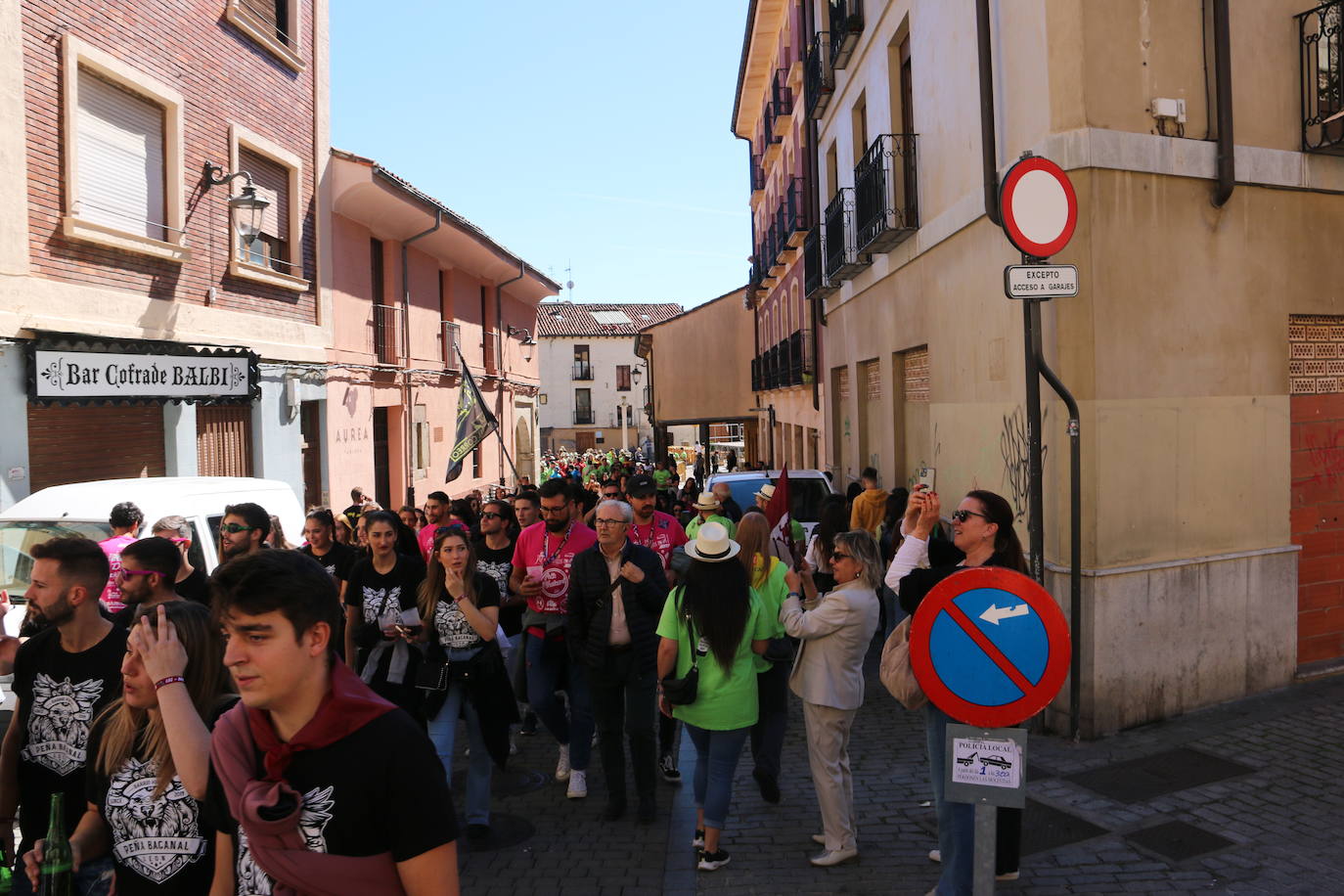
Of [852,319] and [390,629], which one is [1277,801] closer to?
[390,629]

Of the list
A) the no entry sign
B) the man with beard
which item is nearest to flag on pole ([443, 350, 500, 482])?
the man with beard

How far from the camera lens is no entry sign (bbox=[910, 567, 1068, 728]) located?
3197mm

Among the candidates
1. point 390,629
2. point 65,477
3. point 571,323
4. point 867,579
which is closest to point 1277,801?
point 867,579

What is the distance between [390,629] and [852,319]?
1026 cm

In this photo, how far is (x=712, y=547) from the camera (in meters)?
4.99

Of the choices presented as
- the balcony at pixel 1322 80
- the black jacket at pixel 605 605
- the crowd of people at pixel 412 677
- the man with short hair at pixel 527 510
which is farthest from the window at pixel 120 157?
the balcony at pixel 1322 80

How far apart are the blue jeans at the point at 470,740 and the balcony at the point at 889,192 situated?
695cm

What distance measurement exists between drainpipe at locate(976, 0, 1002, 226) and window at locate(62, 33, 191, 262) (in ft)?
28.2

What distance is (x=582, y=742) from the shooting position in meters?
6.24

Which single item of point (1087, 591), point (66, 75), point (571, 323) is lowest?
point (1087, 591)

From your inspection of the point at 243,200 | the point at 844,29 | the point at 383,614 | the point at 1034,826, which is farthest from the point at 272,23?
the point at 1034,826

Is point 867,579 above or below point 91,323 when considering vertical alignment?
below

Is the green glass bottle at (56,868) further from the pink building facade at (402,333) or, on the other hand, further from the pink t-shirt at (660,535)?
the pink building facade at (402,333)

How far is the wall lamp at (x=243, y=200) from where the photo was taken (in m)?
12.5
